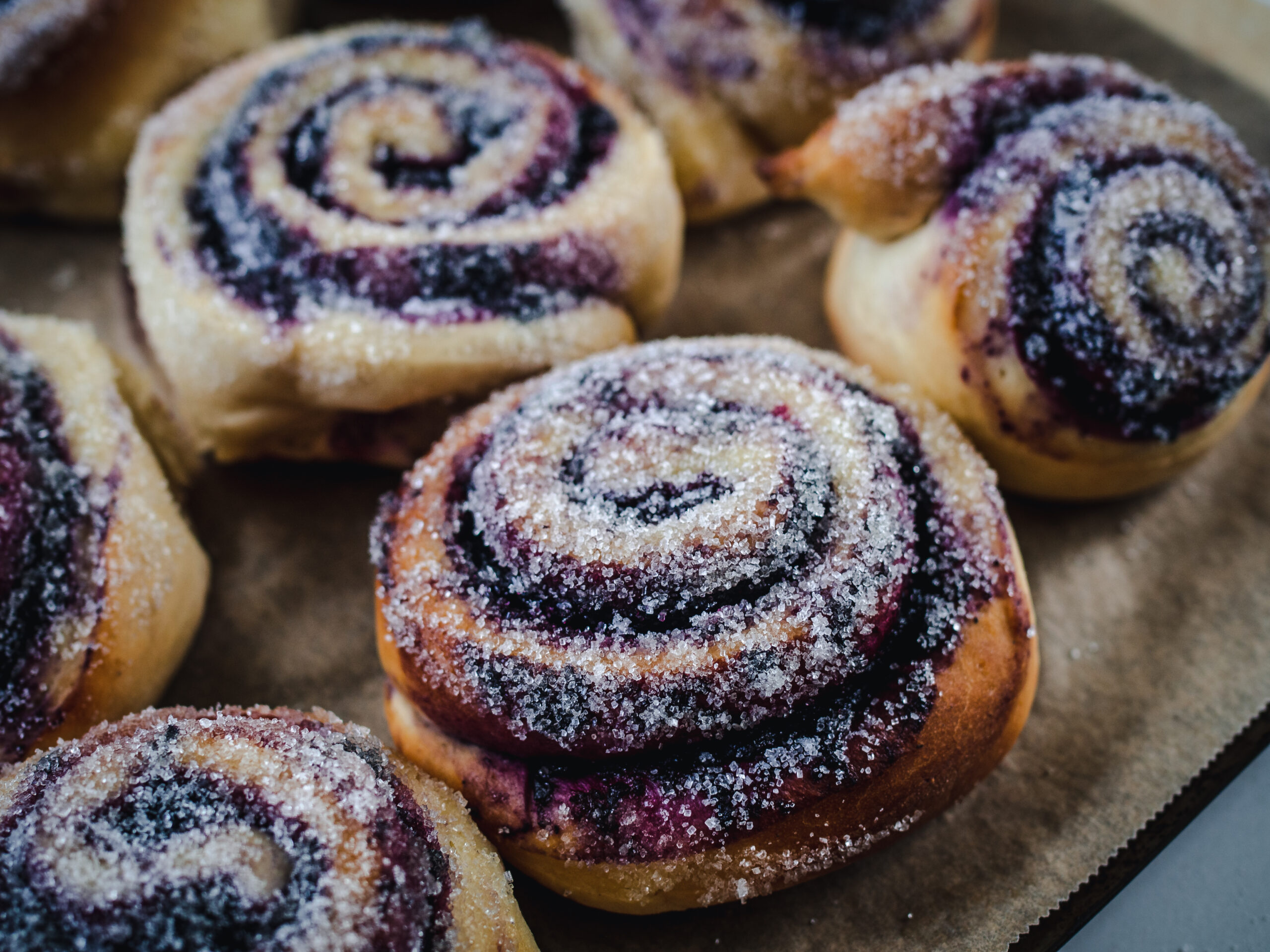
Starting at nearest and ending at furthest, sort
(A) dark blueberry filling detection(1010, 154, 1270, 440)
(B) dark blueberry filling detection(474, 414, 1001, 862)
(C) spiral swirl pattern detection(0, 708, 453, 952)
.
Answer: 1. (C) spiral swirl pattern detection(0, 708, 453, 952)
2. (B) dark blueberry filling detection(474, 414, 1001, 862)
3. (A) dark blueberry filling detection(1010, 154, 1270, 440)

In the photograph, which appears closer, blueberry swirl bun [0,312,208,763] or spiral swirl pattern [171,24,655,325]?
blueberry swirl bun [0,312,208,763]

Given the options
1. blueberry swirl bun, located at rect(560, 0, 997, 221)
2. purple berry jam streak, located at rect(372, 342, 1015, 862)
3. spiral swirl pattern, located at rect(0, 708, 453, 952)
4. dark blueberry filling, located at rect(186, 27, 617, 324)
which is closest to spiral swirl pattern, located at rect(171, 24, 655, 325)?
dark blueberry filling, located at rect(186, 27, 617, 324)

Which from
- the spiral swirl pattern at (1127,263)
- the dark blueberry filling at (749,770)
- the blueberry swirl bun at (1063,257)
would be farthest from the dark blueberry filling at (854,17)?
the dark blueberry filling at (749,770)

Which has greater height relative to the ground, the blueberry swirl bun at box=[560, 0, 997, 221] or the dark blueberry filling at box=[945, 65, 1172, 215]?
the dark blueberry filling at box=[945, 65, 1172, 215]

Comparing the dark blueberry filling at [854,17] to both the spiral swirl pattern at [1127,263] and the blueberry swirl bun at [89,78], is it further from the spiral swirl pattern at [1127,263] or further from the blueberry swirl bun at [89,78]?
the blueberry swirl bun at [89,78]

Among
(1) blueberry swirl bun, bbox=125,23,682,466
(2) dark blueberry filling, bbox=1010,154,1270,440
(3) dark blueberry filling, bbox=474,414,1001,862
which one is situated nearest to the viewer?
(3) dark blueberry filling, bbox=474,414,1001,862

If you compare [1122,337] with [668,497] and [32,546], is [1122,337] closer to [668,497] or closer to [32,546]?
[668,497]

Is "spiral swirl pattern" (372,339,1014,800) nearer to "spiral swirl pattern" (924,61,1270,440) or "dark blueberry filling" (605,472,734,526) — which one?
"dark blueberry filling" (605,472,734,526)

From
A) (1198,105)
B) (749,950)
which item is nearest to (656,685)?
(749,950)

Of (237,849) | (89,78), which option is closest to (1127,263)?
(237,849)
